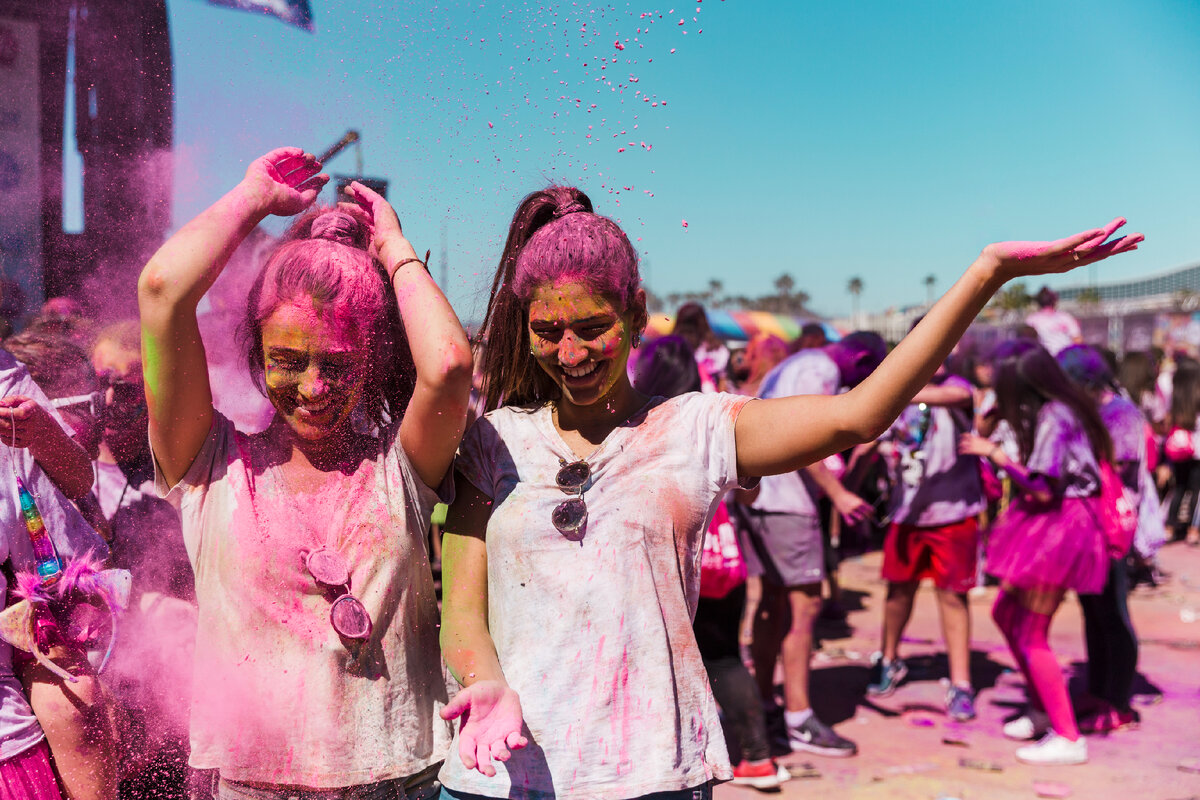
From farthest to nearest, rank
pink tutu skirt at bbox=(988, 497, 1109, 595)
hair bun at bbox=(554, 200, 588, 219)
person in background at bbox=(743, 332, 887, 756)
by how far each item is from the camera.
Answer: person in background at bbox=(743, 332, 887, 756)
pink tutu skirt at bbox=(988, 497, 1109, 595)
hair bun at bbox=(554, 200, 588, 219)

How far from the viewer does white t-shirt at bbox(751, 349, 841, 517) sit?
13.9 feet

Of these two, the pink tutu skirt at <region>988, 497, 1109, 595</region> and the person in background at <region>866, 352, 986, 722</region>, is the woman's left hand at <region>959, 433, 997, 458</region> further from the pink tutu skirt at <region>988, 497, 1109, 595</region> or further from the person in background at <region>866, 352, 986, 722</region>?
the pink tutu skirt at <region>988, 497, 1109, 595</region>

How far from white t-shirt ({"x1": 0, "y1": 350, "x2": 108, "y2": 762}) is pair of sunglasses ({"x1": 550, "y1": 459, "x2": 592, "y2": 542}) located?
1085mm

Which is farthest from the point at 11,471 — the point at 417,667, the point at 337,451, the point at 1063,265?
the point at 1063,265

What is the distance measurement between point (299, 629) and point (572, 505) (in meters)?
0.53

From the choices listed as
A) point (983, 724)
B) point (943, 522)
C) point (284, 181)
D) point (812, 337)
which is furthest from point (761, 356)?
point (284, 181)

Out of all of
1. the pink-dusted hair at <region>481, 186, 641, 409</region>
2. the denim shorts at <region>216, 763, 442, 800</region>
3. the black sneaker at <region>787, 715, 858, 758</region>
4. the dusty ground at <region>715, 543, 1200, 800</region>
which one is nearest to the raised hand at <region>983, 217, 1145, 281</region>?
the pink-dusted hair at <region>481, 186, 641, 409</region>

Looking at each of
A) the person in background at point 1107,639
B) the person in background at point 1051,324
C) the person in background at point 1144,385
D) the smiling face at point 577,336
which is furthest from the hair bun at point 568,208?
the person in background at point 1144,385

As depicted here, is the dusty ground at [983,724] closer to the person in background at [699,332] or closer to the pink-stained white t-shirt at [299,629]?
the person in background at [699,332]

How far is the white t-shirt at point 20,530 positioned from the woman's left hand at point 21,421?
0.03 metres

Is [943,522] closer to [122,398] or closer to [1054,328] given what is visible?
[122,398]

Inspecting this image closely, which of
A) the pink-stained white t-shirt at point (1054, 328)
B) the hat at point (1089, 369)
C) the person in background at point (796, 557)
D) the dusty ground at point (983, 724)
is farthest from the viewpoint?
the pink-stained white t-shirt at point (1054, 328)

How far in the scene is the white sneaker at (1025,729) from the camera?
4492 mm

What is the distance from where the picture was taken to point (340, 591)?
1.66 meters
